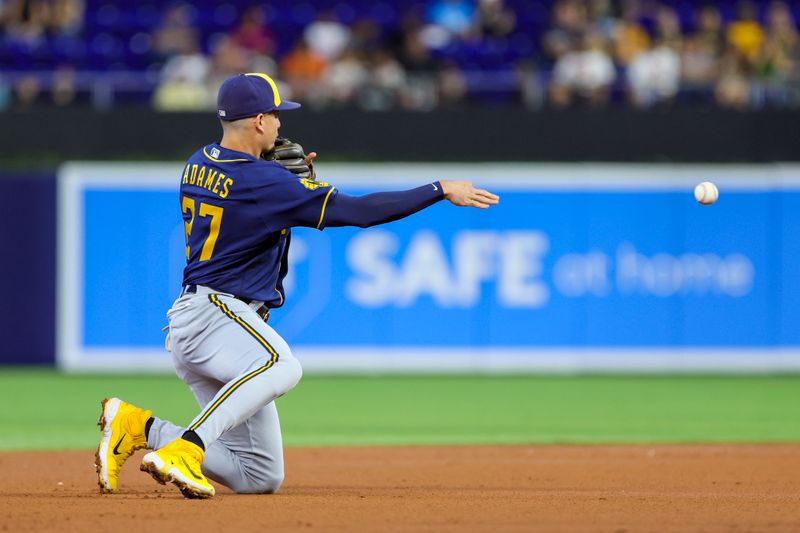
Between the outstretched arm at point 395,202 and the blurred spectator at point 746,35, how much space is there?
10307 mm

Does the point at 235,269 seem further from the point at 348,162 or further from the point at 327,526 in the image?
the point at 348,162

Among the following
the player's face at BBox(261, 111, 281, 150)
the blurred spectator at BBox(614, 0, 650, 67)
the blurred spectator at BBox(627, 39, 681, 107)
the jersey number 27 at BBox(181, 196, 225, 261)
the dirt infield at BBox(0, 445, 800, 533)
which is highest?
the blurred spectator at BBox(614, 0, 650, 67)

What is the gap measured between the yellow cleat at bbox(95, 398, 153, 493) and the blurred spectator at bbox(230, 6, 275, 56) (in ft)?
32.3

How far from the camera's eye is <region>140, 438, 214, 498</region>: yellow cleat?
17.6ft

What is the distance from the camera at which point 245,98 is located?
5832mm

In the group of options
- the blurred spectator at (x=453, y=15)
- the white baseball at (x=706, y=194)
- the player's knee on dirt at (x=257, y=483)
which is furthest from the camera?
the blurred spectator at (x=453, y=15)

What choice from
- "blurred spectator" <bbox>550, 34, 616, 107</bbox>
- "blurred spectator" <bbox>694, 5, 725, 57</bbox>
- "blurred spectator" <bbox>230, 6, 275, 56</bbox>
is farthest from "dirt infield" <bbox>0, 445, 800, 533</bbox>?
"blurred spectator" <bbox>230, 6, 275, 56</bbox>

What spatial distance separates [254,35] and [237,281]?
9.92m

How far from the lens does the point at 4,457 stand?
813cm

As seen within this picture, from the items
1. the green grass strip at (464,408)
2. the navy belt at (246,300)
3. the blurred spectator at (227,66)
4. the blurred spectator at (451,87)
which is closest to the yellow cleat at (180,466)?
the navy belt at (246,300)

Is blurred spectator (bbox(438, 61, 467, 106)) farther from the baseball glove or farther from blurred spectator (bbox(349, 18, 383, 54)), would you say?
the baseball glove

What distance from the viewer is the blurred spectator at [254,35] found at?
15.4 metres

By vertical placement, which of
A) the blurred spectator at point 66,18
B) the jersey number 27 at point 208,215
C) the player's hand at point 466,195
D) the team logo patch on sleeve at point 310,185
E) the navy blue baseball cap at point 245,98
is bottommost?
the jersey number 27 at point 208,215

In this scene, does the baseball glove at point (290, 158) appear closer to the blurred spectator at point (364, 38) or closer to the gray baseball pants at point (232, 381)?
the gray baseball pants at point (232, 381)
